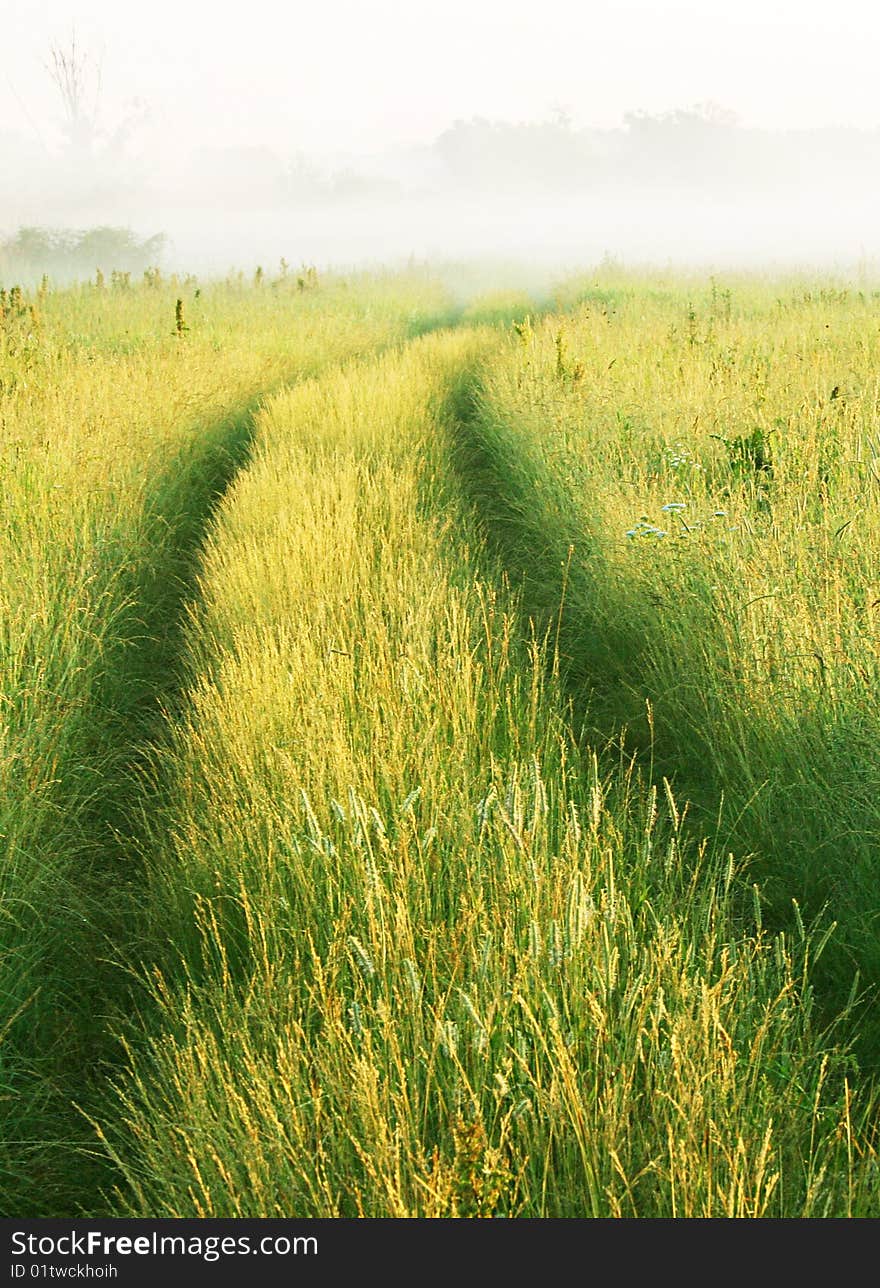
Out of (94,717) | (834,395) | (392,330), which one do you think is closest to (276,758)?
(94,717)

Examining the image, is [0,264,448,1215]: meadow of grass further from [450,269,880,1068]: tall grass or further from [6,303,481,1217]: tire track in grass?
[450,269,880,1068]: tall grass

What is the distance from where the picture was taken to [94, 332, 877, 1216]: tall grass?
4.38ft

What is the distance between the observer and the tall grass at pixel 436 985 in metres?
1.33

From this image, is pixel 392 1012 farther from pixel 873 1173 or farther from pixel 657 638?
pixel 657 638

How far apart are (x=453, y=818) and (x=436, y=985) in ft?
1.80

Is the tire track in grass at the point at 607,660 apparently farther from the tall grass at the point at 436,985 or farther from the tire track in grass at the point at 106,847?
the tire track in grass at the point at 106,847

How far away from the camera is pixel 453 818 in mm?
2137

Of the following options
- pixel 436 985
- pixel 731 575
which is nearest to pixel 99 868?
pixel 436 985

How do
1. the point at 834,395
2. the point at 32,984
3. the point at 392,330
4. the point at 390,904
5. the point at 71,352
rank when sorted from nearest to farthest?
the point at 390,904 → the point at 32,984 → the point at 834,395 → the point at 71,352 → the point at 392,330

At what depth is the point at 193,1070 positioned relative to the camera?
150cm

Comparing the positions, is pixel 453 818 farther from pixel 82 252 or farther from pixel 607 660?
pixel 82 252

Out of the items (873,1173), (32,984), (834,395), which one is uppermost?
(834,395)

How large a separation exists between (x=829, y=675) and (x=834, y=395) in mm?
2952

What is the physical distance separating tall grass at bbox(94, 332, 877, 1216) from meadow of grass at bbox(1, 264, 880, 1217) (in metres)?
0.01
